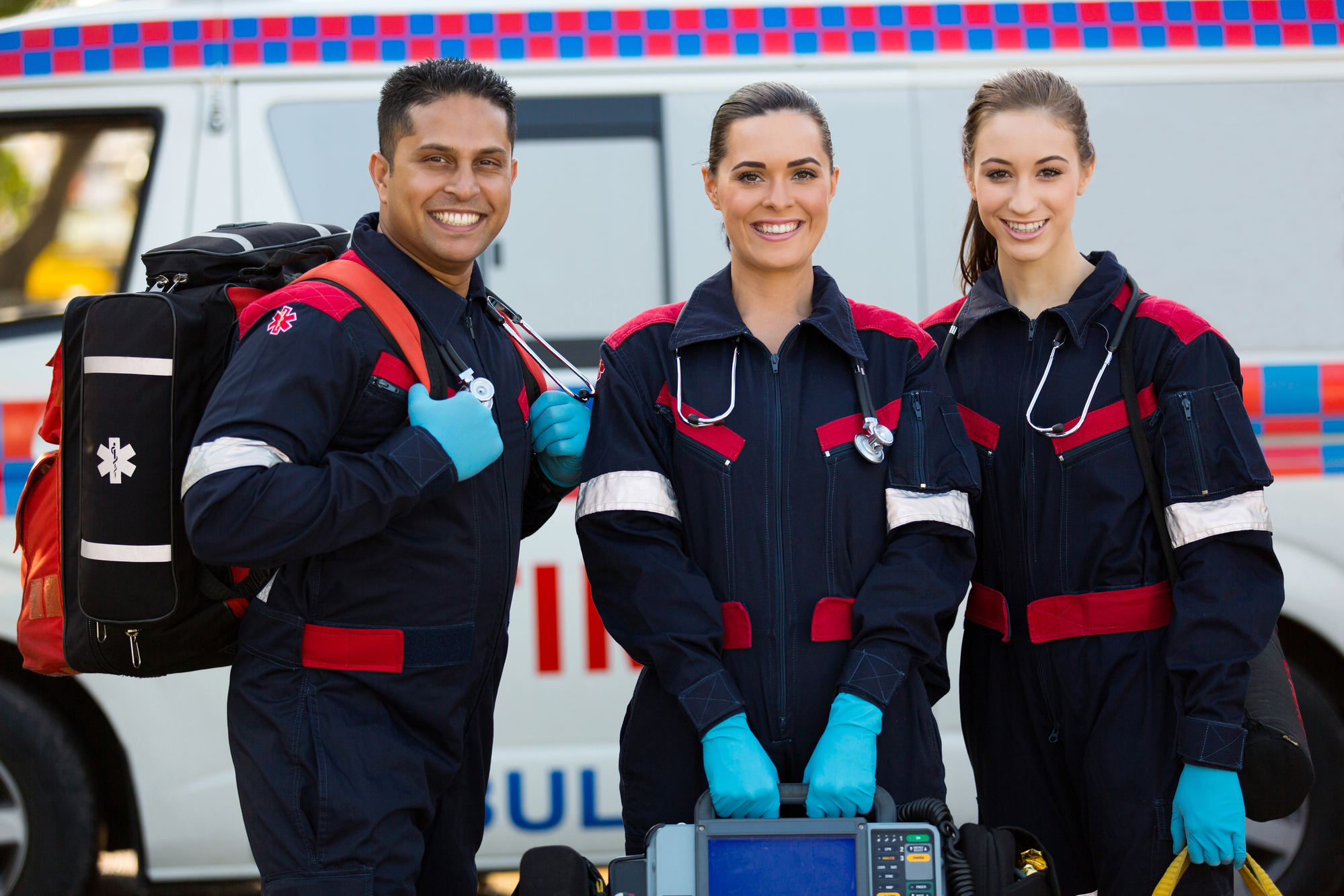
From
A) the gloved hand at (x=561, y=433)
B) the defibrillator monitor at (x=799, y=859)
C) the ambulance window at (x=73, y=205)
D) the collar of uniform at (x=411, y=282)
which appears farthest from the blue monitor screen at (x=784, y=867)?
the ambulance window at (x=73, y=205)

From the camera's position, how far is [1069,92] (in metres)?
2.22

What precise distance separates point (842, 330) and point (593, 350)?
1.22m

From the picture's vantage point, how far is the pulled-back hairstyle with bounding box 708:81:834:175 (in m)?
2.05

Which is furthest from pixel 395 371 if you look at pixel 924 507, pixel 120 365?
pixel 924 507

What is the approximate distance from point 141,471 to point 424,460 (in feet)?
1.51

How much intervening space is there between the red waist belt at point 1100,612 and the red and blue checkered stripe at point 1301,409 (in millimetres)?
1248

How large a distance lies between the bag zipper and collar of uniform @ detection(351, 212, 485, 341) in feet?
4.26

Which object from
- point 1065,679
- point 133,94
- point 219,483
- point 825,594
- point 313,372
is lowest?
point 1065,679

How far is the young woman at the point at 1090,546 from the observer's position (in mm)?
1978

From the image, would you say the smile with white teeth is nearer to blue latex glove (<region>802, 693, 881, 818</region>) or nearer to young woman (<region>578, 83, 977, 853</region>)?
young woman (<region>578, 83, 977, 853</region>)

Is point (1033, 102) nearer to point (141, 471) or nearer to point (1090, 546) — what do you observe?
point (1090, 546)

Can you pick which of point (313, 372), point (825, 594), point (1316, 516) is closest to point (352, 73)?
point (313, 372)

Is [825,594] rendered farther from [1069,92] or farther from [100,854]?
[100,854]

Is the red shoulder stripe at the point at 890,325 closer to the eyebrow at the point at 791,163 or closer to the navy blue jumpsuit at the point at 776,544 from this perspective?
the navy blue jumpsuit at the point at 776,544
